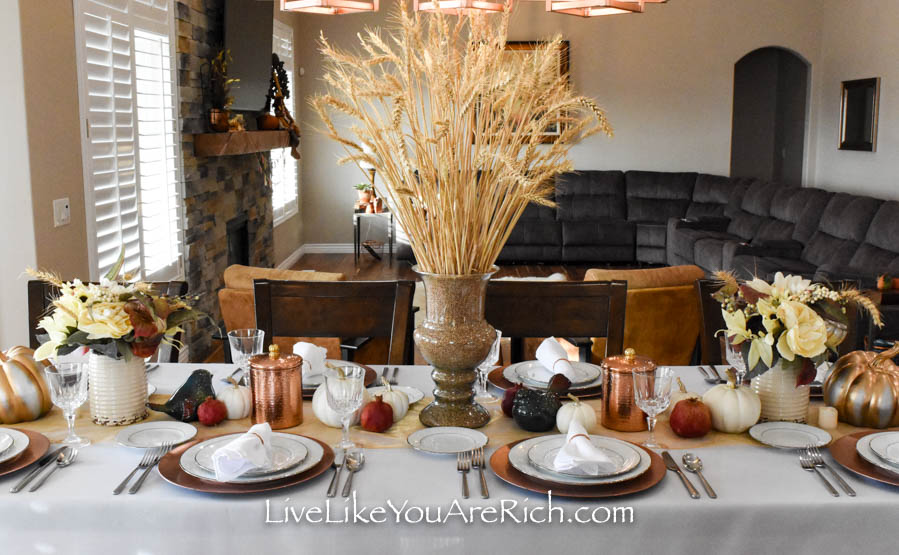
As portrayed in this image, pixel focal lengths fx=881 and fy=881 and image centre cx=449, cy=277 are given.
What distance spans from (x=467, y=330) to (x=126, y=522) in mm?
683

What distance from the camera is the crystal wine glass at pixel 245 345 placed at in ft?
5.99

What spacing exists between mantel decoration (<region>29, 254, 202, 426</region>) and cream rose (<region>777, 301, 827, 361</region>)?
1174 mm

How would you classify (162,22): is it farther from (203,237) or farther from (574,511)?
(574,511)

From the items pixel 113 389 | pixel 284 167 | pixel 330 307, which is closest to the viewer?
pixel 113 389

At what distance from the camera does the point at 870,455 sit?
1.50 meters

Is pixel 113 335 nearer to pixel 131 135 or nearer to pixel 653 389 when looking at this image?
pixel 653 389

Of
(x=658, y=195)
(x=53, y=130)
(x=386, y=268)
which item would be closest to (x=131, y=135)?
(x=53, y=130)

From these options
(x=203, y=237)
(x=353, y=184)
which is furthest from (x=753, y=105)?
(x=203, y=237)

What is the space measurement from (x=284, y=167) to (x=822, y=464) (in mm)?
7103

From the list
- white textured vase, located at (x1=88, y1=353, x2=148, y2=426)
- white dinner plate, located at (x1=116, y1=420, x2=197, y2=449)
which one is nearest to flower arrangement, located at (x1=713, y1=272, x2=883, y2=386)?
white dinner plate, located at (x1=116, y1=420, x2=197, y2=449)

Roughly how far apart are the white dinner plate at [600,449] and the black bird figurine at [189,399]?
0.68m

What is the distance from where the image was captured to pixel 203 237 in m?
5.04

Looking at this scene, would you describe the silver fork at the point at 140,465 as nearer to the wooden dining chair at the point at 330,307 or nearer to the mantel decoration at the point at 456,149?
the mantel decoration at the point at 456,149

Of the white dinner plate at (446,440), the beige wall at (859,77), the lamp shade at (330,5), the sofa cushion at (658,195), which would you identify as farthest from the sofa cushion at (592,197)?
the white dinner plate at (446,440)
